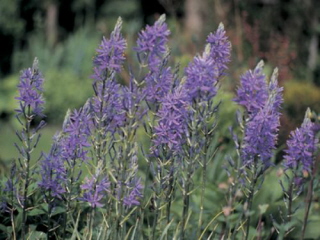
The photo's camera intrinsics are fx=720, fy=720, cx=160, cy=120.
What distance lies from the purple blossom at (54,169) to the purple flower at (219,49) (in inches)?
38.0

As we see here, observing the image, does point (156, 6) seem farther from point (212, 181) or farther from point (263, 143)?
point (263, 143)

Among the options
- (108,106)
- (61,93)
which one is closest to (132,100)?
(108,106)

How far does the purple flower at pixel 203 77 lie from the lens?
3.56m

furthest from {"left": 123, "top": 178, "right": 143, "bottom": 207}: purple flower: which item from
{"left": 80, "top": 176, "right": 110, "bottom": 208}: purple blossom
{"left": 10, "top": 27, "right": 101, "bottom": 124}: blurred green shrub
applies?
{"left": 10, "top": 27, "right": 101, "bottom": 124}: blurred green shrub

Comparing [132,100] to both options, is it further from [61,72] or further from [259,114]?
[61,72]

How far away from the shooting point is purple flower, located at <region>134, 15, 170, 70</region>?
12.2 feet

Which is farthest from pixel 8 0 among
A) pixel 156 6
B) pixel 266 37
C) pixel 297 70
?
pixel 156 6

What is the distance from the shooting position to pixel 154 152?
3.78 m

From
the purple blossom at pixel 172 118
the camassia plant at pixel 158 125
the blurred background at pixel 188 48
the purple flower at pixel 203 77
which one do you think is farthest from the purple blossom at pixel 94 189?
the blurred background at pixel 188 48

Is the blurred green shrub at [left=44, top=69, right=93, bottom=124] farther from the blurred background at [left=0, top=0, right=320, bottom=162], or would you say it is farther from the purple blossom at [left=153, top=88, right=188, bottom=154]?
the purple blossom at [left=153, top=88, right=188, bottom=154]

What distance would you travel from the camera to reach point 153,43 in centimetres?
373

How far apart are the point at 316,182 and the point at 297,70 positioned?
11.2m

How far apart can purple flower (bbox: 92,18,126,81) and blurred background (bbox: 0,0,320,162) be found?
14.5 feet

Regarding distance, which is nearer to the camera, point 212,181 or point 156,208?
point 156,208
